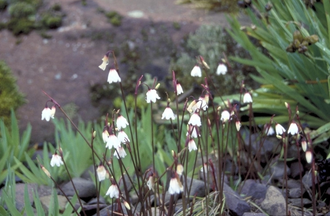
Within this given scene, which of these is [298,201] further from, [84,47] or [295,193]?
[84,47]

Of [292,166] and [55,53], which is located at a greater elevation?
[55,53]

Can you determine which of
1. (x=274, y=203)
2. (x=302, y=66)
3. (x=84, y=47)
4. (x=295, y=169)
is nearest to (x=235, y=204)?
(x=274, y=203)

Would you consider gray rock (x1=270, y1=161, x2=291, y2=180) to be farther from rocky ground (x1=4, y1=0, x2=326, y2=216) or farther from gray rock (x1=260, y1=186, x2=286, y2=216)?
rocky ground (x1=4, y1=0, x2=326, y2=216)

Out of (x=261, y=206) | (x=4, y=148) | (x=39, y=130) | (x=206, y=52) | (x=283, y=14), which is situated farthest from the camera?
(x=206, y=52)

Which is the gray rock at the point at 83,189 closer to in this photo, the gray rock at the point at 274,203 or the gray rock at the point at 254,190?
the gray rock at the point at 254,190

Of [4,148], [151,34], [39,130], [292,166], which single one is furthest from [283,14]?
[39,130]

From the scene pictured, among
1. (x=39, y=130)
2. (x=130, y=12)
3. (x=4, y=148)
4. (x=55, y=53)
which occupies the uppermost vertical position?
(x=130, y=12)

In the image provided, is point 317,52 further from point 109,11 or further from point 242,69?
point 109,11
